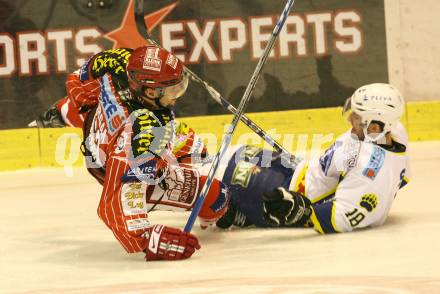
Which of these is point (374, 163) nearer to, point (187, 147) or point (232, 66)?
point (187, 147)

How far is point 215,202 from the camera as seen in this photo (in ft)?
15.3

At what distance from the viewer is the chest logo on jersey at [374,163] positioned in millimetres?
4539

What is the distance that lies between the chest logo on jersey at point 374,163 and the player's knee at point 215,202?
0.61 m

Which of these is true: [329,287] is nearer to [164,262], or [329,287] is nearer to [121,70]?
[164,262]

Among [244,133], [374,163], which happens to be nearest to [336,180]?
[374,163]

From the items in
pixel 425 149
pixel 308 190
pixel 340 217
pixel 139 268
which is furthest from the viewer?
pixel 425 149

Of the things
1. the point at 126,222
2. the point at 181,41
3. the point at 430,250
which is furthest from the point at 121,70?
the point at 181,41

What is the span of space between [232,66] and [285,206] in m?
3.54

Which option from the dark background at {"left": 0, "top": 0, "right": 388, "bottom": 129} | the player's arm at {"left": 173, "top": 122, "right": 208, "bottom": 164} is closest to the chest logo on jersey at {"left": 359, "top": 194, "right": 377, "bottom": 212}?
the player's arm at {"left": 173, "top": 122, "right": 208, "bottom": 164}

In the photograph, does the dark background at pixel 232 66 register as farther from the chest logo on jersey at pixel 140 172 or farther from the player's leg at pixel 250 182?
the chest logo on jersey at pixel 140 172

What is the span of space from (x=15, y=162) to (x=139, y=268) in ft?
12.4

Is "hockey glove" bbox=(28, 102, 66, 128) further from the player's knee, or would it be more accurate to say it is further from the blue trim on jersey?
the blue trim on jersey

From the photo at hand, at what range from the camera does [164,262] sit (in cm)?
407

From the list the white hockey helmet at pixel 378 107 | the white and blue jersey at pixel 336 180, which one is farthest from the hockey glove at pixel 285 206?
the white hockey helmet at pixel 378 107
